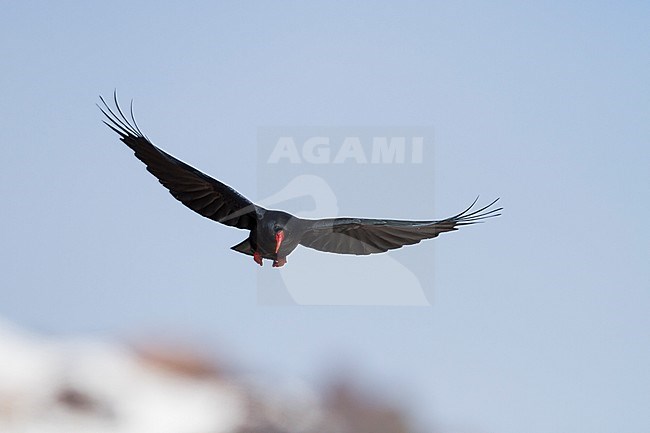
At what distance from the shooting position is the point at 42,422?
533 inches

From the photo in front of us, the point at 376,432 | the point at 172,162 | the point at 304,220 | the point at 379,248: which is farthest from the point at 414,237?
the point at 376,432

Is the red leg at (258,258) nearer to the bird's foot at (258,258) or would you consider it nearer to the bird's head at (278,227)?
the bird's foot at (258,258)

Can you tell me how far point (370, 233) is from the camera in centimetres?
725

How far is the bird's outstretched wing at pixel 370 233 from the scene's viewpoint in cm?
690

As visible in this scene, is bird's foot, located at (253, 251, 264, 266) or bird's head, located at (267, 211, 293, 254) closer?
bird's head, located at (267, 211, 293, 254)

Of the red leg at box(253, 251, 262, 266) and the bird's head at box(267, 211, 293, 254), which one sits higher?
the bird's head at box(267, 211, 293, 254)

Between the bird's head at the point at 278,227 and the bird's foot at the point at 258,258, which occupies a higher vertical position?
the bird's head at the point at 278,227

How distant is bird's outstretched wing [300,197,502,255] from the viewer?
6.90 m

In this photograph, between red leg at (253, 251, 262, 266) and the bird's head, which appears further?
red leg at (253, 251, 262, 266)

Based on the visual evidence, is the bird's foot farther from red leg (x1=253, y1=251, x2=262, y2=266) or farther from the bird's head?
the bird's head

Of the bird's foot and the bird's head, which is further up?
the bird's head

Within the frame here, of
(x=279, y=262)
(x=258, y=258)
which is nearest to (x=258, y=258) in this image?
(x=258, y=258)

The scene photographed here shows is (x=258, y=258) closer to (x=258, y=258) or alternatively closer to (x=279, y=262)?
(x=258, y=258)

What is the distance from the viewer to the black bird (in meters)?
6.66
